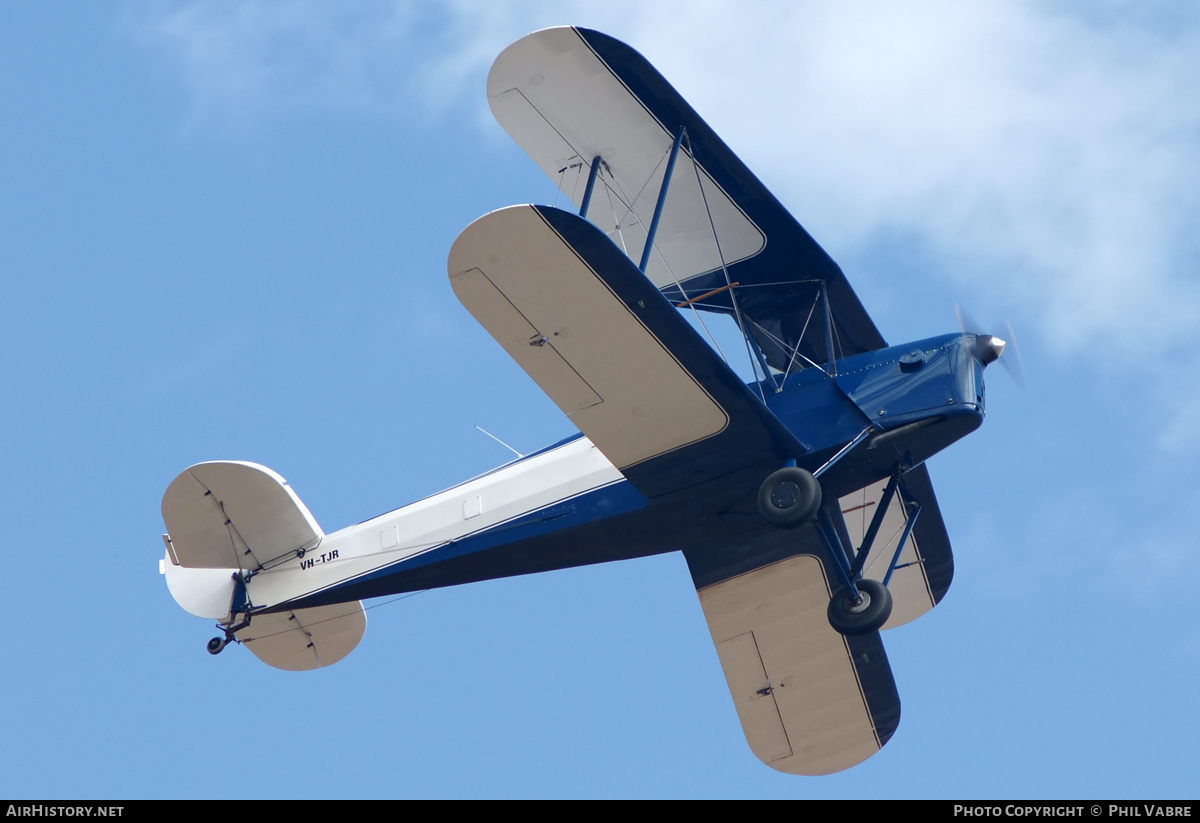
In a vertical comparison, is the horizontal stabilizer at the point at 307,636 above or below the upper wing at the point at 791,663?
above

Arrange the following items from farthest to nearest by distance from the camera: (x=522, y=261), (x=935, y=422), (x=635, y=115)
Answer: (x=635, y=115) < (x=935, y=422) < (x=522, y=261)

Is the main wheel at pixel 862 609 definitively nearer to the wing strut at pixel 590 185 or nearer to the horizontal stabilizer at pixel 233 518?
the wing strut at pixel 590 185

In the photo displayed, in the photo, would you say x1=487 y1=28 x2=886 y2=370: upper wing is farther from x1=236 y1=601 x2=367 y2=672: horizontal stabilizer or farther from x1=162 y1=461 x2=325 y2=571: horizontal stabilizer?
x1=236 y1=601 x2=367 y2=672: horizontal stabilizer

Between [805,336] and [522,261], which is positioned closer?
[522,261]

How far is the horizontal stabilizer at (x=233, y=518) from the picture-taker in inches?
549

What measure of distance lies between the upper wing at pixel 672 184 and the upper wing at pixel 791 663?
195 centimetres

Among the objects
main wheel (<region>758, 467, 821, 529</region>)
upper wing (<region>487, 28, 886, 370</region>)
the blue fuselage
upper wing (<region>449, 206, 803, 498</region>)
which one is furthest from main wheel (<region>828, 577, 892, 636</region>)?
upper wing (<region>487, 28, 886, 370</region>)

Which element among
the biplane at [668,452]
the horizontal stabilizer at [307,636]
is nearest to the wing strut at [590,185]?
the biplane at [668,452]

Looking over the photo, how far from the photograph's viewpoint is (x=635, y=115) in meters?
13.2

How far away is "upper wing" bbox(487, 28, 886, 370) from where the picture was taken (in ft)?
42.4

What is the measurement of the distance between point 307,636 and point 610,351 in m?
5.12
